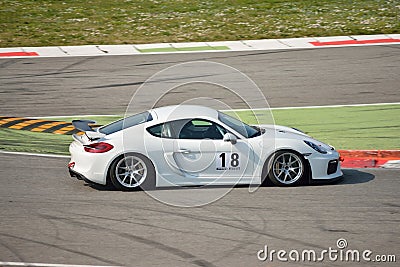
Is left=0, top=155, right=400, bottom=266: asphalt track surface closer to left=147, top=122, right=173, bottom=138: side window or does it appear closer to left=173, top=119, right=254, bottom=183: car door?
left=173, top=119, right=254, bottom=183: car door

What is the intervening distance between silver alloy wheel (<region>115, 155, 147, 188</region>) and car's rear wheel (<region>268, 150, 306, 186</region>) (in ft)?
6.37

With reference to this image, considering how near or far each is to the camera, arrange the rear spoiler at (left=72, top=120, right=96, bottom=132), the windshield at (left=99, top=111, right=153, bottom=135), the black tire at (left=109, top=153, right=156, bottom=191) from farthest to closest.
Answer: the rear spoiler at (left=72, top=120, right=96, bottom=132), the windshield at (left=99, top=111, right=153, bottom=135), the black tire at (left=109, top=153, right=156, bottom=191)

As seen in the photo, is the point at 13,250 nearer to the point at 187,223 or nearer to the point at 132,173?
the point at 187,223

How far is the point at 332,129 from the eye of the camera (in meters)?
16.0

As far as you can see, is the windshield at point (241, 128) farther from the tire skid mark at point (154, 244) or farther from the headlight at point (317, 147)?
the tire skid mark at point (154, 244)

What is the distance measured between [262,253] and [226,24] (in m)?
18.8

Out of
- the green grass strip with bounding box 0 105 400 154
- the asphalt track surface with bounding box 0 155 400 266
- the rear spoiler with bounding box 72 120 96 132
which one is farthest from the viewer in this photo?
the green grass strip with bounding box 0 105 400 154

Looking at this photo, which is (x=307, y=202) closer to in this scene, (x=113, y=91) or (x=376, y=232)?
(x=376, y=232)

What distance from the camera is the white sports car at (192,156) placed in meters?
12.0

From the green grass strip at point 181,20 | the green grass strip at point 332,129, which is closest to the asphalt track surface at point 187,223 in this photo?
the green grass strip at point 332,129

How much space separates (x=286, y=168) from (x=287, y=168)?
2 centimetres

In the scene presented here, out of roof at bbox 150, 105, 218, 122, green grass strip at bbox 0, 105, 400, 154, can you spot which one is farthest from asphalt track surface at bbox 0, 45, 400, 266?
roof at bbox 150, 105, 218, 122

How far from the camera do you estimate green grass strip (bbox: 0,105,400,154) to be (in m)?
14.9

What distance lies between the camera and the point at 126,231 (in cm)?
1016
